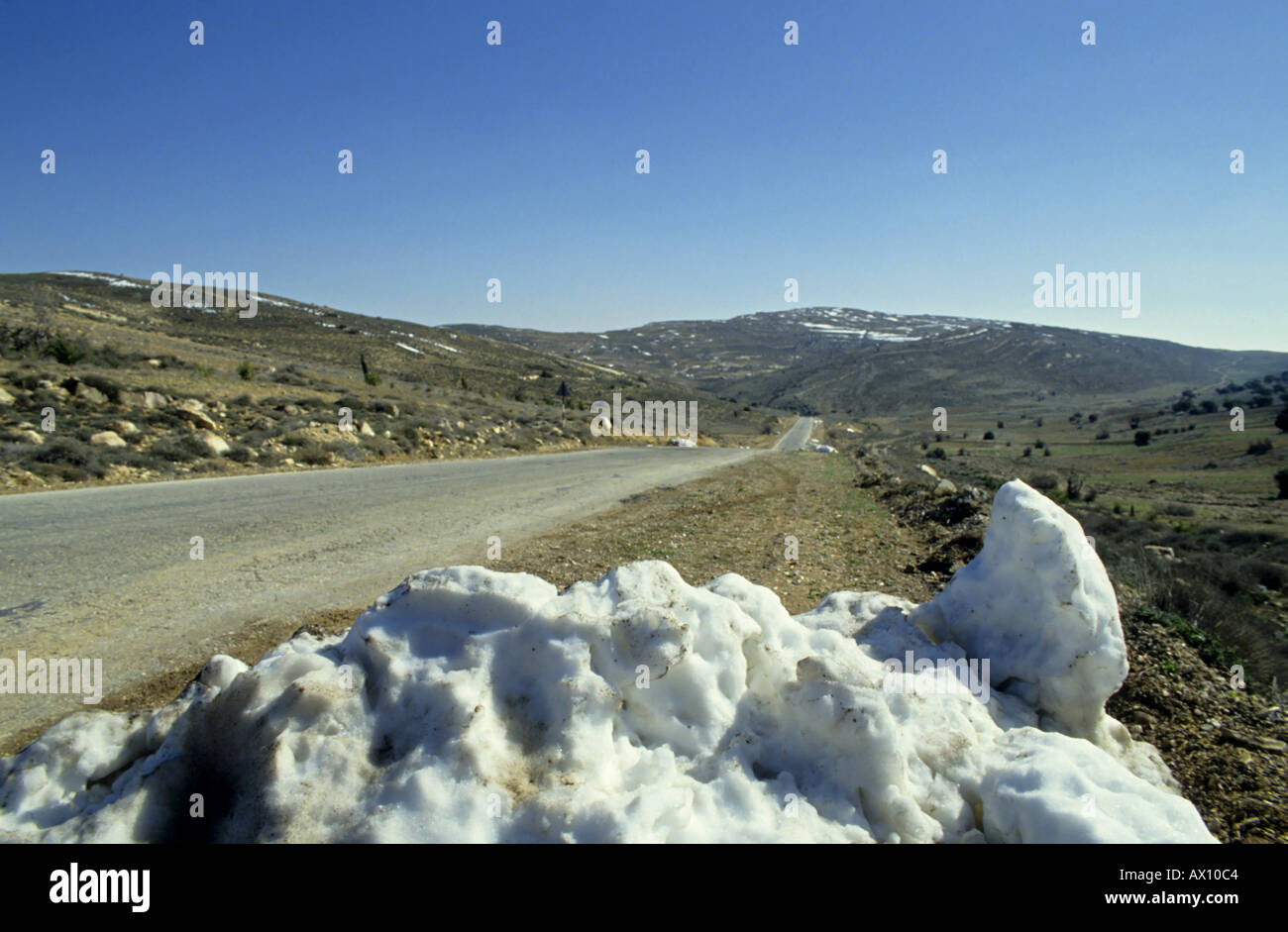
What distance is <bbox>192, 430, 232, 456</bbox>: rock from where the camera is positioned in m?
15.0

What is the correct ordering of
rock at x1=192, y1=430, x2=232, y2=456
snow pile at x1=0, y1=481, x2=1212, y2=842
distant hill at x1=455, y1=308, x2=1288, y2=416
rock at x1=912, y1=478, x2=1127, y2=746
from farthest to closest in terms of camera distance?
distant hill at x1=455, y1=308, x2=1288, y2=416 < rock at x1=192, y1=430, x2=232, y2=456 < rock at x1=912, y1=478, x2=1127, y2=746 < snow pile at x1=0, y1=481, x2=1212, y2=842

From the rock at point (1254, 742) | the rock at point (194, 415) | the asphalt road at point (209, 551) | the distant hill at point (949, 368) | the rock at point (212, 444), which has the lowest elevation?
the rock at point (1254, 742)

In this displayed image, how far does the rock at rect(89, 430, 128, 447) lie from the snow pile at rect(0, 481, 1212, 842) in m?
14.0

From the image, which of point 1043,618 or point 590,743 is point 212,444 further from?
point 1043,618

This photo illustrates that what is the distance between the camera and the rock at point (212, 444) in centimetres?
1502

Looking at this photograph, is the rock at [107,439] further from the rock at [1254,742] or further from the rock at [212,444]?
the rock at [1254,742]

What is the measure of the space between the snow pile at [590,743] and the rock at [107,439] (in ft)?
45.8

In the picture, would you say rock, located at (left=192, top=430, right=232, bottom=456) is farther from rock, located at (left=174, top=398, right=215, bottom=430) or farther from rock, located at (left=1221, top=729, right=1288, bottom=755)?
rock, located at (left=1221, top=729, right=1288, bottom=755)

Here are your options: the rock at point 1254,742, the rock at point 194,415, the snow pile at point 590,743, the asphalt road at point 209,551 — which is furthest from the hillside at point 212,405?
the rock at point 1254,742

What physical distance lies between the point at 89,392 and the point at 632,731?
20.4 meters

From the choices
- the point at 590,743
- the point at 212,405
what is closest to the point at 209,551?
the point at 590,743

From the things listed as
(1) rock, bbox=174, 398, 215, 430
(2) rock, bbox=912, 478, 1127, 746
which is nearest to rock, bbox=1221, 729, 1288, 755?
(2) rock, bbox=912, 478, 1127, 746

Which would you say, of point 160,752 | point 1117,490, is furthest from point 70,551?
point 1117,490

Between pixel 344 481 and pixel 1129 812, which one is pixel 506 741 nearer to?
pixel 1129 812
